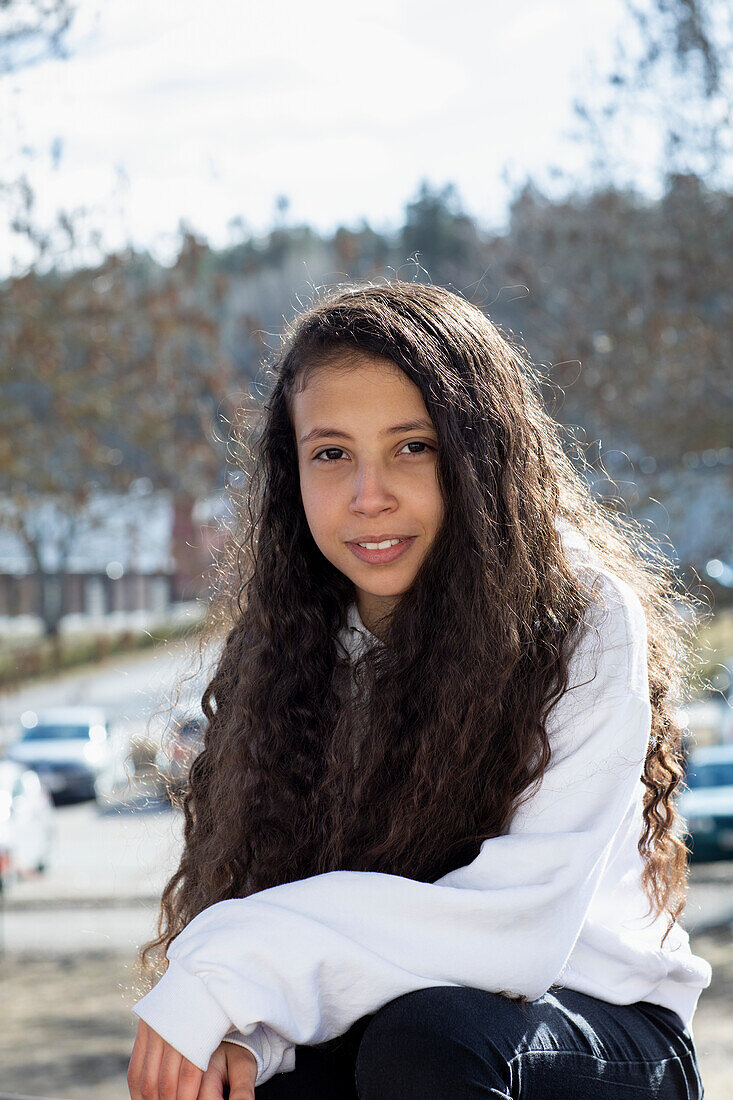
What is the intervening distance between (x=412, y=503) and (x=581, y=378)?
3.84 m

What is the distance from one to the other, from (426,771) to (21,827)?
633 centimetres

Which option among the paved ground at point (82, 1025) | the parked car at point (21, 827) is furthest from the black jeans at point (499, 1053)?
the parked car at point (21, 827)

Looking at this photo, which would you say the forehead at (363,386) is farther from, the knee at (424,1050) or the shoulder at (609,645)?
the knee at (424,1050)

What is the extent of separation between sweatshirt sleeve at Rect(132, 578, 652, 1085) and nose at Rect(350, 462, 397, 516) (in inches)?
14.9

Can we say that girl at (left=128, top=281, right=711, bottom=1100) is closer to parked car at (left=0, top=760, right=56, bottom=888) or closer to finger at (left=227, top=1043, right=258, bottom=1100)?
finger at (left=227, top=1043, right=258, bottom=1100)

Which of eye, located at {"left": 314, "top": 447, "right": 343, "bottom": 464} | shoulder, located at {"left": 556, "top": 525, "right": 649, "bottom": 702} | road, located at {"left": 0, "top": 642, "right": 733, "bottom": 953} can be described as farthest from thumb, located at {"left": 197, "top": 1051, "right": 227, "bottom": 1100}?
road, located at {"left": 0, "top": 642, "right": 733, "bottom": 953}

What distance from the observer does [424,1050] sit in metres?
0.99

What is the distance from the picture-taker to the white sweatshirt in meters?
1.08

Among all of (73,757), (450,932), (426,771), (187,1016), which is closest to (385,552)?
(426,771)

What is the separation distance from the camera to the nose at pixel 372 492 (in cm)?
133

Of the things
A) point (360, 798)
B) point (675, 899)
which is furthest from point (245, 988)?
→ point (675, 899)

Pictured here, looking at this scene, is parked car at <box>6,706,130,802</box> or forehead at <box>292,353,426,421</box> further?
parked car at <box>6,706,130,802</box>

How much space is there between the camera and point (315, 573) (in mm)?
1571

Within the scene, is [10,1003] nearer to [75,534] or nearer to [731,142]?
[75,534]
